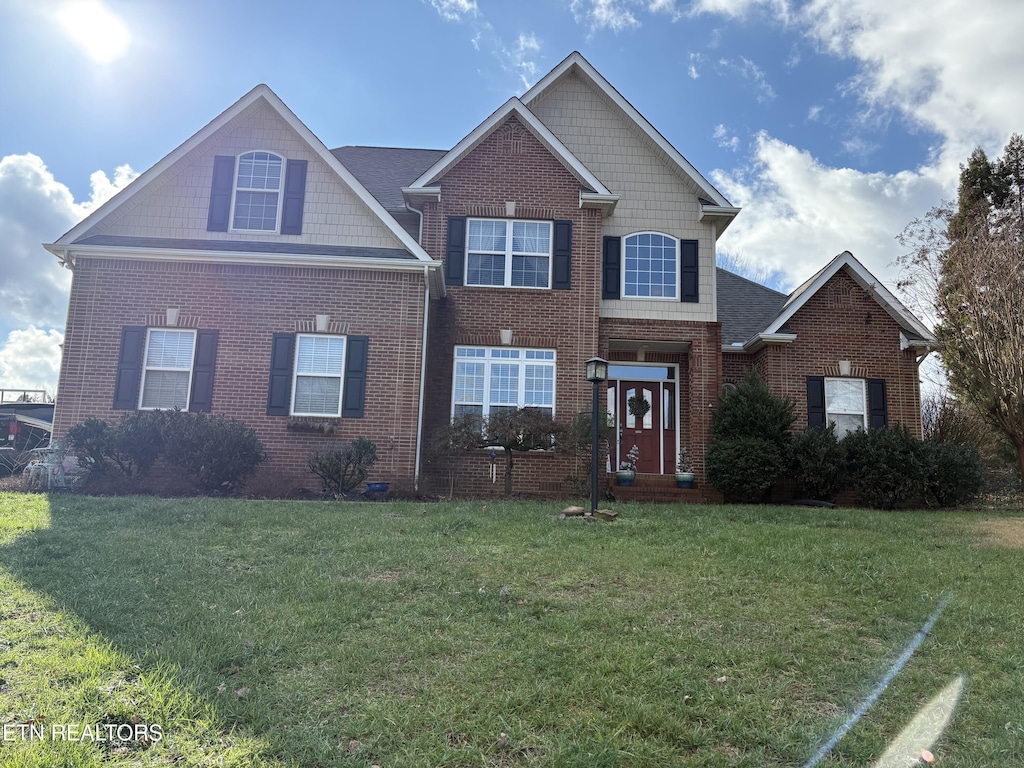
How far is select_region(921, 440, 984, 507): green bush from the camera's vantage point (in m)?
11.6

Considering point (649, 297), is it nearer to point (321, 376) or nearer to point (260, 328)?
point (321, 376)

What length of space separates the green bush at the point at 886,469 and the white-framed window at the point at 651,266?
15.7ft

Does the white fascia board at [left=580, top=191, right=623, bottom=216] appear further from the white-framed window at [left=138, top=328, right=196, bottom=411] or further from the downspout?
the white-framed window at [left=138, top=328, right=196, bottom=411]

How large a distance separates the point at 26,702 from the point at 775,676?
3933 mm

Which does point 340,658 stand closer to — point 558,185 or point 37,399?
point 558,185

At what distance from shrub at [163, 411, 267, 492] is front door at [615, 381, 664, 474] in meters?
7.77

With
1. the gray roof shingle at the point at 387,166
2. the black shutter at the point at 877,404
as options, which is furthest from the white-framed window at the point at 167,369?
the black shutter at the point at 877,404

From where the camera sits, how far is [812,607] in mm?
4918

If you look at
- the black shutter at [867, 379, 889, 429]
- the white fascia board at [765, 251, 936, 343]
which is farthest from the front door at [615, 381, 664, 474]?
the black shutter at [867, 379, 889, 429]

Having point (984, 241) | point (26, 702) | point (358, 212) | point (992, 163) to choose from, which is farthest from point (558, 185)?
point (992, 163)

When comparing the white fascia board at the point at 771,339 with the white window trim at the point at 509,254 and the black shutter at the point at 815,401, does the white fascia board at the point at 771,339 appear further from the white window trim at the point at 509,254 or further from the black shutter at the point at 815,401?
the white window trim at the point at 509,254

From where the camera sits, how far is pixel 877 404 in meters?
14.2

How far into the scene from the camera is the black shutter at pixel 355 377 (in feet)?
38.9

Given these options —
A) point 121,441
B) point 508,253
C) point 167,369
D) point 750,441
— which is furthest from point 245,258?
point 750,441
